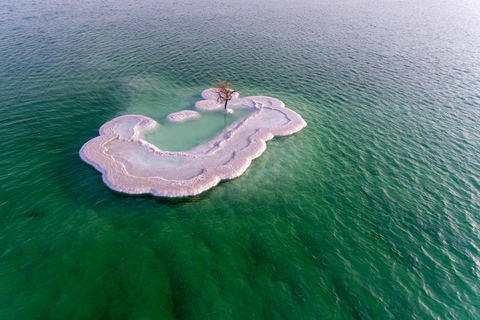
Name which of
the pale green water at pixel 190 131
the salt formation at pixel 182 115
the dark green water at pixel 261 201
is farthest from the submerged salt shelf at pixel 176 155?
the dark green water at pixel 261 201

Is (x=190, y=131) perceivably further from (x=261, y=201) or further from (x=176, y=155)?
(x=261, y=201)

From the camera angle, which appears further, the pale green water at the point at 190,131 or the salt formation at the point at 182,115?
the salt formation at the point at 182,115

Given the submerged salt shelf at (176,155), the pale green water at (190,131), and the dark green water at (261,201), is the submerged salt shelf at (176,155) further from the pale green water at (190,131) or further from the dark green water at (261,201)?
the dark green water at (261,201)

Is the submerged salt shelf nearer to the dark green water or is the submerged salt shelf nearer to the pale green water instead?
the pale green water

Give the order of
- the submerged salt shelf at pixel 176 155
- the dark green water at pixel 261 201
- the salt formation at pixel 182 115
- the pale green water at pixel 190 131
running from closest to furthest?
1. the dark green water at pixel 261 201
2. the submerged salt shelf at pixel 176 155
3. the pale green water at pixel 190 131
4. the salt formation at pixel 182 115

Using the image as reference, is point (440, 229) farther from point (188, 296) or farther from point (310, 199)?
point (188, 296)

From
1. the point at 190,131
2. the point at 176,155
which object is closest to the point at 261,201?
the point at 176,155
